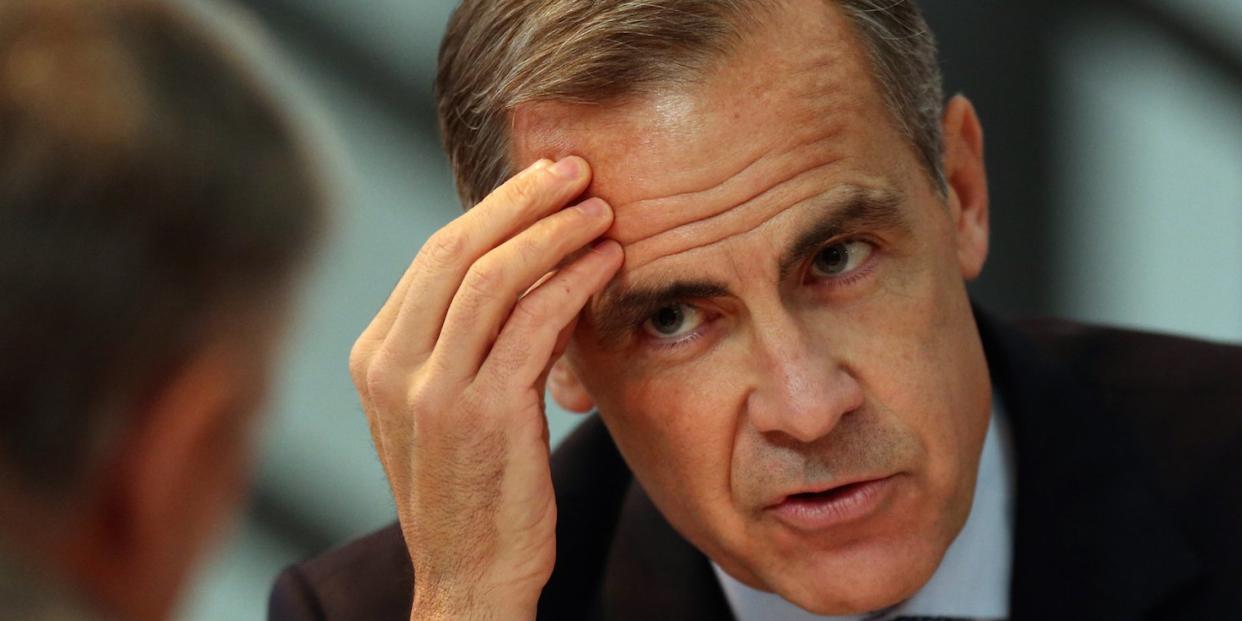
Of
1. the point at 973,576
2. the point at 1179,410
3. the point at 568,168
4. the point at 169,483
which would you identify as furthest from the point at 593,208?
the point at 1179,410

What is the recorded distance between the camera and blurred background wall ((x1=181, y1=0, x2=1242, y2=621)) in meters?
4.56

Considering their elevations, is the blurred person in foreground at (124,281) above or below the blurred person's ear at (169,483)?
above

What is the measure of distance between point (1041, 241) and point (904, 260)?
109 inches

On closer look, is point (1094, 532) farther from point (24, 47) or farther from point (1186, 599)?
point (24, 47)

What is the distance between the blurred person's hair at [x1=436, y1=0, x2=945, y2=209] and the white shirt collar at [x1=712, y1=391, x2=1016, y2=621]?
555 mm

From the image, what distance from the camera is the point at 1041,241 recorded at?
191 inches

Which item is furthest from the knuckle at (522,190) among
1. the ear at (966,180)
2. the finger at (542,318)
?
the ear at (966,180)

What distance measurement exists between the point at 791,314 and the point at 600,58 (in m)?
0.43

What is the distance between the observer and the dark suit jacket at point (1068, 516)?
249cm

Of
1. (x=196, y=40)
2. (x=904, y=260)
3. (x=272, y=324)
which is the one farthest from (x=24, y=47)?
(x=904, y=260)

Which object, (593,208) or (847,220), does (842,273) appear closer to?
(847,220)

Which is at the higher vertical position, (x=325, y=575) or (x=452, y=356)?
(x=452, y=356)

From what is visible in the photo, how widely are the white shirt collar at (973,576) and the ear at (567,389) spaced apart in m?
0.36

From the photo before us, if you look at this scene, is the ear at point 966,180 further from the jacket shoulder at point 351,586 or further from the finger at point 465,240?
the jacket shoulder at point 351,586
